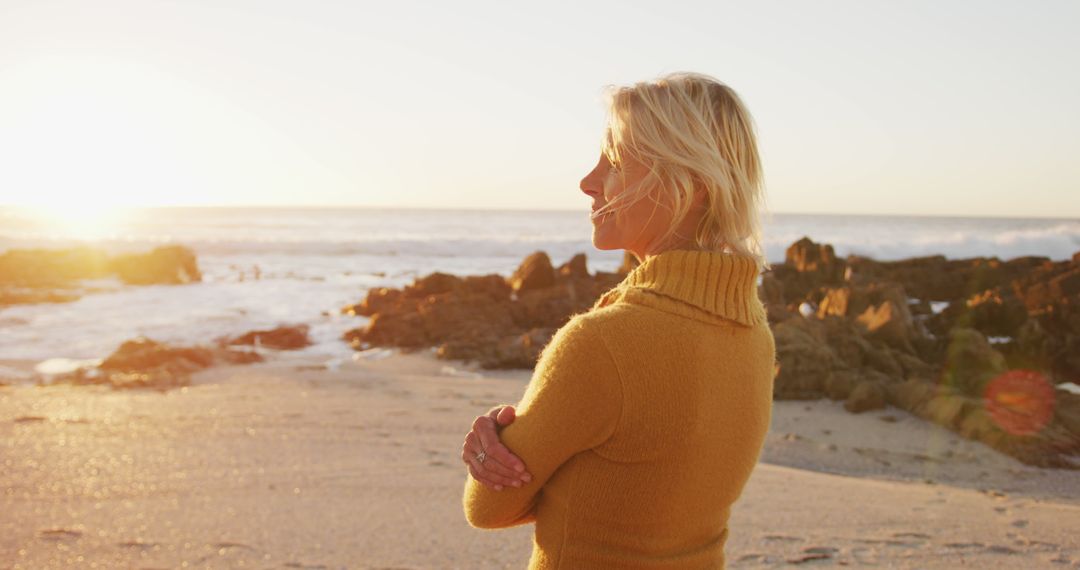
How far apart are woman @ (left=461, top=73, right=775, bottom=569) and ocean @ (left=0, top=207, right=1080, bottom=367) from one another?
24 centimetres

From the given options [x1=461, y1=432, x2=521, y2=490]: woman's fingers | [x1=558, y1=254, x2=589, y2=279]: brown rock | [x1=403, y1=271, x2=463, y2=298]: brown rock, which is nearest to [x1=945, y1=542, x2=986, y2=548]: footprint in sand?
[x1=461, y1=432, x2=521, y2=490]: woman's fingers

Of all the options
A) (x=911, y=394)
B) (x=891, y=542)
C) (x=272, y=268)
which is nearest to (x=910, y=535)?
(x=891, y=542)

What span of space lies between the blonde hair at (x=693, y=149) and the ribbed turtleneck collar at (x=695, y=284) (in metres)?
0.05

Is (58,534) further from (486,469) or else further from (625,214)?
(625,214)

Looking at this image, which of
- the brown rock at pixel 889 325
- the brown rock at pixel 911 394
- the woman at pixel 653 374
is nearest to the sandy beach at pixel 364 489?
the brown rock at pixel 911 394

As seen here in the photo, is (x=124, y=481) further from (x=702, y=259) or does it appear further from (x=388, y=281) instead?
(x=388, y=281)

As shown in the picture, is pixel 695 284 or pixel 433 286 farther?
pixel 433 286

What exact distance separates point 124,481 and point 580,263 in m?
12.2

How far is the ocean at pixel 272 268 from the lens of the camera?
44.6 feet

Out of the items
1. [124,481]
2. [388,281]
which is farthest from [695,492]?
[388,281]

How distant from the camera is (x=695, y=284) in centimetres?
144

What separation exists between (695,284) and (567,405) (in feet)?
0.97

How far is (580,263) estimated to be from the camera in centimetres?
1688

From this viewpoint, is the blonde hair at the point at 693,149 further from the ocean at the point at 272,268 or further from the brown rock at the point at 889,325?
the brown rock at the point at 889,325
